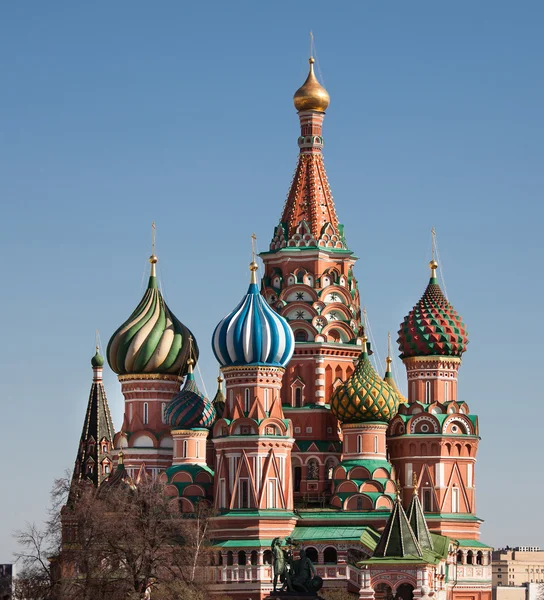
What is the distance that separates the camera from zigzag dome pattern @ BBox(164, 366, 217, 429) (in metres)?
64.6

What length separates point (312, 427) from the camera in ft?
216

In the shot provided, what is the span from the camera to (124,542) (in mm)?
55969

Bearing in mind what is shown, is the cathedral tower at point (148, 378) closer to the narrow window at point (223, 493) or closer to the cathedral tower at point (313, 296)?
the cathedral tower at point (313, 296)

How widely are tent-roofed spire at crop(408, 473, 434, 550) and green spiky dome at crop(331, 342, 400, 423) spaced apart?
448 centimetres

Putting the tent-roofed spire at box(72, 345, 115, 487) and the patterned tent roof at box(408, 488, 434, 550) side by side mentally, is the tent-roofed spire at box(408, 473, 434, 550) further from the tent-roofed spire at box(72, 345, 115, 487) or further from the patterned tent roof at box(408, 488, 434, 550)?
the tent-roofed spire at box(72, 345, 115, 487)

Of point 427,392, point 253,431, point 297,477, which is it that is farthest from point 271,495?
point 427,392

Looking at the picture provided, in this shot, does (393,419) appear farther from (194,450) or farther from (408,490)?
(194,450)

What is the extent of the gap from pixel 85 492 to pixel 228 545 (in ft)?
17.1

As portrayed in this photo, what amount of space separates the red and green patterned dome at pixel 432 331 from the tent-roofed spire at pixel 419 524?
24.2 ft

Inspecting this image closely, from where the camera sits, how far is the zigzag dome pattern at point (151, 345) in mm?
67375

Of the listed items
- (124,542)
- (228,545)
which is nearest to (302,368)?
(228,545)

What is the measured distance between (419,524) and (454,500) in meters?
5.42

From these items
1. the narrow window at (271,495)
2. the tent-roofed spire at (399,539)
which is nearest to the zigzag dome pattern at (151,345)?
the narrow window at (271,495)

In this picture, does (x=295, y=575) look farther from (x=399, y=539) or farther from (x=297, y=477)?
(x=297, y=477)
